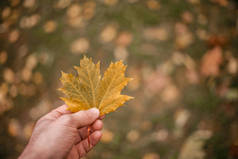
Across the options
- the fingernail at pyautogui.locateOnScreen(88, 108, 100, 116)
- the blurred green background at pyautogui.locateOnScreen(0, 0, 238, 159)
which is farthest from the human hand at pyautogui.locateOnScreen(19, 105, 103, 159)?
the blurred green background at pyautogui.locateOnScreen(0, 0, 238, 159)

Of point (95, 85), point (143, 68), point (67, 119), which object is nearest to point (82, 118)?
point (67, 119)

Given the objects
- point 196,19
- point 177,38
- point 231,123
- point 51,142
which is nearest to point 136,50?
point 177,38

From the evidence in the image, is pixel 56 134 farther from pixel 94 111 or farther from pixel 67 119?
pixel 94 111

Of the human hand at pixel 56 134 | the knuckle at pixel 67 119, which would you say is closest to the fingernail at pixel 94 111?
the human hand at pixel 56 134

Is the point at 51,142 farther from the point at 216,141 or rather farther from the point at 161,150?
the point at 216,141

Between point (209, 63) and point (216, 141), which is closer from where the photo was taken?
point (216, 141)

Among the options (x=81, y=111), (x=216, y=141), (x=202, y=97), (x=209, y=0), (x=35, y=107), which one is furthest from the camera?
(x=209, y=0)

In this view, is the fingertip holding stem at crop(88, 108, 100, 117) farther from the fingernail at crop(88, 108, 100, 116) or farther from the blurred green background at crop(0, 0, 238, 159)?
the blurred green background at crop(0, 0, 238, 159)
